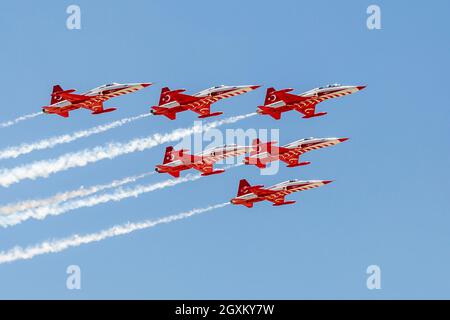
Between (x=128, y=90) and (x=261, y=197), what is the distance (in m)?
15.8

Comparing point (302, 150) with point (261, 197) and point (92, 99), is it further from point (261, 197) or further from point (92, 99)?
point (92, 99)

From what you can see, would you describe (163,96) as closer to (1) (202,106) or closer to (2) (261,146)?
(1) (202,106)

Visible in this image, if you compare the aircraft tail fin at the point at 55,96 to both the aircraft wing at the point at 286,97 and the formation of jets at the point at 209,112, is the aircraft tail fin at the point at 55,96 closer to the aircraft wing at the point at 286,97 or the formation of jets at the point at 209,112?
the formation of jets at the point at 209,112

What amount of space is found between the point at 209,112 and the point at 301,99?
8.57 metres

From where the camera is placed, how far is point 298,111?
445 ft

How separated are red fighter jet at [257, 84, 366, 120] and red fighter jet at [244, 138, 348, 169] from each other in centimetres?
276

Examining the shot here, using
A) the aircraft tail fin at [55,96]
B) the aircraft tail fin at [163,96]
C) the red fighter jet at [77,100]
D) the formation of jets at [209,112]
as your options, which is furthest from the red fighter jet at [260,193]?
the aircraft tail fin at [55,96]

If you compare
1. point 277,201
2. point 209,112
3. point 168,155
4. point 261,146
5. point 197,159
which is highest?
point 209,112

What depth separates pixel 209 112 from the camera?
443 ft

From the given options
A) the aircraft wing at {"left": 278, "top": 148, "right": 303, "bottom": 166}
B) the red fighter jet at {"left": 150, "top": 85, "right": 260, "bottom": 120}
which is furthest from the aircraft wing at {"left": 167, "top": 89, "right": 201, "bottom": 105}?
the aircraft wing at {"left": 278, "top": 148, "right": 303, "bottom": 166}

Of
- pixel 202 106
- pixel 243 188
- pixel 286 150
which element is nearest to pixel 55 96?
pixel 202 106

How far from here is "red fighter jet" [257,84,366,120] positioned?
134500mm

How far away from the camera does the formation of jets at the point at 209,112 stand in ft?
439
